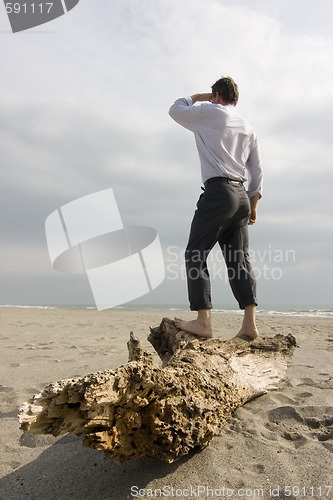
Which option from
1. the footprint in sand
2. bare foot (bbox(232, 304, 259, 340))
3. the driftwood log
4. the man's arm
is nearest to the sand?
the footprint in sand

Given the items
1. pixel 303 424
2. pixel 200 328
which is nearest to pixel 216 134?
pixel 200 328

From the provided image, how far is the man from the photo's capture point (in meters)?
3.21

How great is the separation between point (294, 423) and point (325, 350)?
3082mm

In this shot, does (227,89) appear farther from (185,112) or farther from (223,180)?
(223,180)

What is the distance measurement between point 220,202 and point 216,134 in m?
0.62

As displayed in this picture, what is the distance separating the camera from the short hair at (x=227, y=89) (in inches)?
138

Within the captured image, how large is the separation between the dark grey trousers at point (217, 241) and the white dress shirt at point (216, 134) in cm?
12

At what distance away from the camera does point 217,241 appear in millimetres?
3441

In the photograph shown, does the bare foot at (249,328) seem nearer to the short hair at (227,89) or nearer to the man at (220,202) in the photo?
the man at (220,202)

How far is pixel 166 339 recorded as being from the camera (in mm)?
3398

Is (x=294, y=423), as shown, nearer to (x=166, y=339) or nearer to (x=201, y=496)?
(x=201, y=496)

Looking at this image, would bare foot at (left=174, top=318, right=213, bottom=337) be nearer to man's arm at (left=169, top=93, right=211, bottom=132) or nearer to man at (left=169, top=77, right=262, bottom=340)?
man at (left=169, top=77, right=262, bottom=340)

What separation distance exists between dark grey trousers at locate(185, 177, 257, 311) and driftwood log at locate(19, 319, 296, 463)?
30.9 inches

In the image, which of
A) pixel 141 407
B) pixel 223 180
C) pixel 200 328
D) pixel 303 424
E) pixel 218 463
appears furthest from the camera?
pixel 223 180
